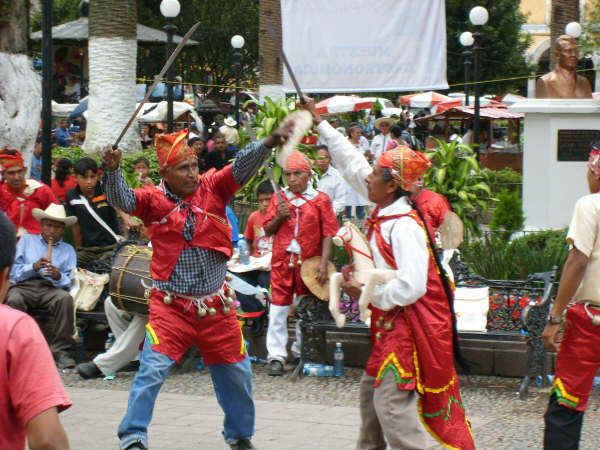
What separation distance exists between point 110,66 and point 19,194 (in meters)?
6.41

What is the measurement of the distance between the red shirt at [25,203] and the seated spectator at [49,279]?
13 cm

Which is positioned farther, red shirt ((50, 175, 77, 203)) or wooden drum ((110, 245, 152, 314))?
red shirt ((50, 175, 77, 203))

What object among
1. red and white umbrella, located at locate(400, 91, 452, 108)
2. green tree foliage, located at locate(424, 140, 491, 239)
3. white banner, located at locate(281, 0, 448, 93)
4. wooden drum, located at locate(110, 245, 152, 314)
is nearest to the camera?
wooden drum, located at locate(110, 245, 152, 314)

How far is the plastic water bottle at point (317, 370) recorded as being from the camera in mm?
9359

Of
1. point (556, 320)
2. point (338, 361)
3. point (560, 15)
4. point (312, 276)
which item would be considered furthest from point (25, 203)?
point (560, 15)

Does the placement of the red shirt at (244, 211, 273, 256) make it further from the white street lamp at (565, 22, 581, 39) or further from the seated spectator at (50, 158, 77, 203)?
the white street lamp at (565, 22, 581, 39)

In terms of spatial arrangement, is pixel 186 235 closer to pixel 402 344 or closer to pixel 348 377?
pixel 402 344

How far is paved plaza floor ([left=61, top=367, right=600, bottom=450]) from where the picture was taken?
714 cm

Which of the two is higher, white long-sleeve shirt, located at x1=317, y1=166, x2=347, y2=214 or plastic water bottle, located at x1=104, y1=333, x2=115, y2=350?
white long-sleeve shirt, located at x1=317, y1=166, x2=347, y2=214

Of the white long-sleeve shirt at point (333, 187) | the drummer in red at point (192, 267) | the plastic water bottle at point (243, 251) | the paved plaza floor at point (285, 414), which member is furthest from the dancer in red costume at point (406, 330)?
the white long-sleeve shirt at point (333, 187)

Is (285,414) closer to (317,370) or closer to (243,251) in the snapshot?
(317,370)

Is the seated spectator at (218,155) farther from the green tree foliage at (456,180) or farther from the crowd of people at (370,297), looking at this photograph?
the crowd of people at (370,297)

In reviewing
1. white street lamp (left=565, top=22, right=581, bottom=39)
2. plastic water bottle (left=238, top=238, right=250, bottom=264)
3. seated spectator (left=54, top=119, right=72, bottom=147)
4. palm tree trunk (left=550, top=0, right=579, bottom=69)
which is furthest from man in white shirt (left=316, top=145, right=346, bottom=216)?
seated spectator (left=54, top=119, right=72, bottom=147)

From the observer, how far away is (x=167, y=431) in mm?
7461
